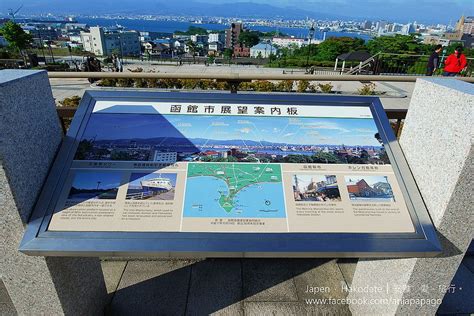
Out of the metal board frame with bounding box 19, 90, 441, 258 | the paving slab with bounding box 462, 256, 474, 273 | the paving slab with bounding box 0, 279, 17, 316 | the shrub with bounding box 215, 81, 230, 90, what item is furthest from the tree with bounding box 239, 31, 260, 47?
the metal board frame with bounding box 19, 90, 441, 258

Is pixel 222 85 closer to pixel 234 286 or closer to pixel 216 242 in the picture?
pixel 234 286

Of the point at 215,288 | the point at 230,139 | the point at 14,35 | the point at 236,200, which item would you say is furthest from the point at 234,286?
the point at 14,35

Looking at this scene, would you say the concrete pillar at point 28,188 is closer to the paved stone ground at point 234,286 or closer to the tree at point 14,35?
the paved stone ground at point 234,286

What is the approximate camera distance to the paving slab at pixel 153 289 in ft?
8.46

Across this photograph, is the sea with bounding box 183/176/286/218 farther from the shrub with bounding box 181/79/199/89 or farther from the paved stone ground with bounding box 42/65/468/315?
the shrub with bounding box 181/79/199/89

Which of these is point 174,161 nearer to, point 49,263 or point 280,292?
point 49,263

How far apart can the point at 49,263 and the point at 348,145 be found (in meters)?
2.02

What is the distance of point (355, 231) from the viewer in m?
1.69

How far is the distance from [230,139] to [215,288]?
160 cm

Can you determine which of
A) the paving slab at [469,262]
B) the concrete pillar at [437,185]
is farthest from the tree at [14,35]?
the paving slab at [469,262]

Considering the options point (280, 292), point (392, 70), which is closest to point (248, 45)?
point (392, 70)

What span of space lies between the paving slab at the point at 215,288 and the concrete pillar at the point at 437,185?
1.19 metres

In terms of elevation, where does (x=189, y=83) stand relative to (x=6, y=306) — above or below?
below

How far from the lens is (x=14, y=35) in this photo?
36094 millimetres
